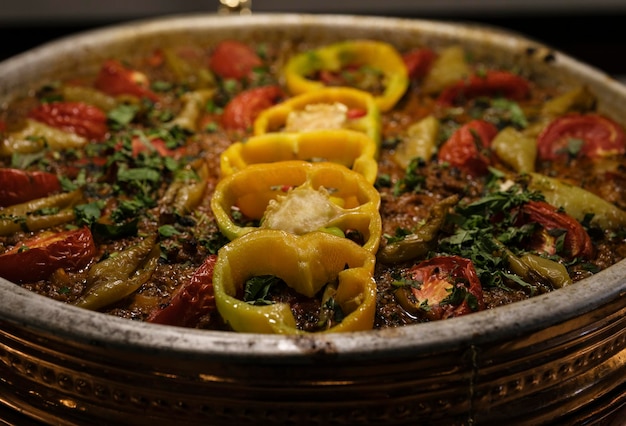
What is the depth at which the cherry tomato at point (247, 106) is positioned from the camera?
12.9 ft

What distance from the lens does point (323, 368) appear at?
216 cm

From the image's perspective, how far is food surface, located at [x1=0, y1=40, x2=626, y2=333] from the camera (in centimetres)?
264

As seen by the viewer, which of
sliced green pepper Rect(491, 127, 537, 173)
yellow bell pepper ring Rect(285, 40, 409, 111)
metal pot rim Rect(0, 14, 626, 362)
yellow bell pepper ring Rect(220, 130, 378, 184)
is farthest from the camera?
yellow bell pepper ring Rect(285, 40, 409, 111)

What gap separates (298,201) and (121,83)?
184 centimetres

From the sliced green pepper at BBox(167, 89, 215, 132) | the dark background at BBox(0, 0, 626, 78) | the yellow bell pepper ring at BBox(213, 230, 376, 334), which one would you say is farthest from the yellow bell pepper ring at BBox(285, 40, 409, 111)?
the dark background at BBox(0, 0, 626, 78)

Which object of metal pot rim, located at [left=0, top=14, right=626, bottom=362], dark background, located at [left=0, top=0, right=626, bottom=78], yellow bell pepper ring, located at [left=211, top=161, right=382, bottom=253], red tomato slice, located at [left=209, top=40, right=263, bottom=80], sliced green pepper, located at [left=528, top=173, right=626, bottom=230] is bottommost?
dark background, located at [left=0, top=0, right=626, bottom=78]

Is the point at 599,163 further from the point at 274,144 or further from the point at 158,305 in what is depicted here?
the point at 158,305

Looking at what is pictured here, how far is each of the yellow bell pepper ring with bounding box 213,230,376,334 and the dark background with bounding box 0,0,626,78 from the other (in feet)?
14.4

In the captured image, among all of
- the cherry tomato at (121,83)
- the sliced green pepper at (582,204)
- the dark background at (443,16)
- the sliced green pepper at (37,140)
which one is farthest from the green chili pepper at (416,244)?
A: the dark background at (443,16)

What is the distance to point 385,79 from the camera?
14.3ft

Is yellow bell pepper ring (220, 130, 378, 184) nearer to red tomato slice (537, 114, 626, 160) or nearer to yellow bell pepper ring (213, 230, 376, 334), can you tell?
yellow bell pepper ring (213, 230, 376, 334)

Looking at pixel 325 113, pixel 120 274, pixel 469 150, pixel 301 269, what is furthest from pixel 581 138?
pixel 120 274

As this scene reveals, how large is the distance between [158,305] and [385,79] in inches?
87.3

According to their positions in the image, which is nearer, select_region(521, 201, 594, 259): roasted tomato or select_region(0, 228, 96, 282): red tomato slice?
select_region(0, 228, 96, 282): red tomato slice
